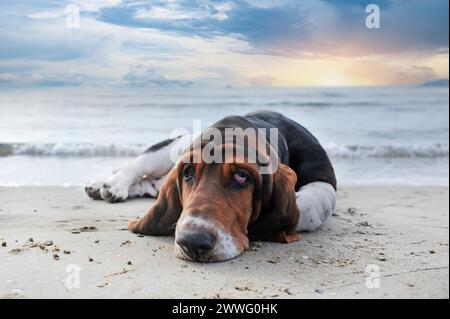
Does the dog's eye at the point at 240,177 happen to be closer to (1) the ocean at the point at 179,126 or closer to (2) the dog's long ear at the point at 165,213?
(2) the dog's long ear at the point at 165,213

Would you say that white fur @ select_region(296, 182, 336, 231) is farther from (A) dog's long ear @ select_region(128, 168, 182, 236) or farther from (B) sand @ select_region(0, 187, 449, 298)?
(A) dog's long ear @ select_region(128, 168, 182, 236)

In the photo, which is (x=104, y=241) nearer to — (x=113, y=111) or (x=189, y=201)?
(x=189, y=201)

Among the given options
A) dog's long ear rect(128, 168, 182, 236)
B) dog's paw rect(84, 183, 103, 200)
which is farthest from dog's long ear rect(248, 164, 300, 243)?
dog's paw rect(84, 183, 103, 200)

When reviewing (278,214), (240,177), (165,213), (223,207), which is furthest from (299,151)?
(223,207)

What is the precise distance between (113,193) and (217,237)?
9.47 feet

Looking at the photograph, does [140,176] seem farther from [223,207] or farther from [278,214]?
[223,207]

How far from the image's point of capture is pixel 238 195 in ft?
12.2

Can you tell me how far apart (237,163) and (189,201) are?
355mm

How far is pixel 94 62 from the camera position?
4.32m

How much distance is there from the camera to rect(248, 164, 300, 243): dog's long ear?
158 inches

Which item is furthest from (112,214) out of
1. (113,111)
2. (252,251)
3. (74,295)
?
(113,111)

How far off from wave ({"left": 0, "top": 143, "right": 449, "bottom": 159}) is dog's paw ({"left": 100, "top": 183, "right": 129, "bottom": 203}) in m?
4.34

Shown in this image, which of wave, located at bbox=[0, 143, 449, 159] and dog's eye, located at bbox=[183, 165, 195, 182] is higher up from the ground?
dog's eye, located at bbox=[183, 165, 195, 182]

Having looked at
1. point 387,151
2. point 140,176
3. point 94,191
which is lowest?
point 387,151
